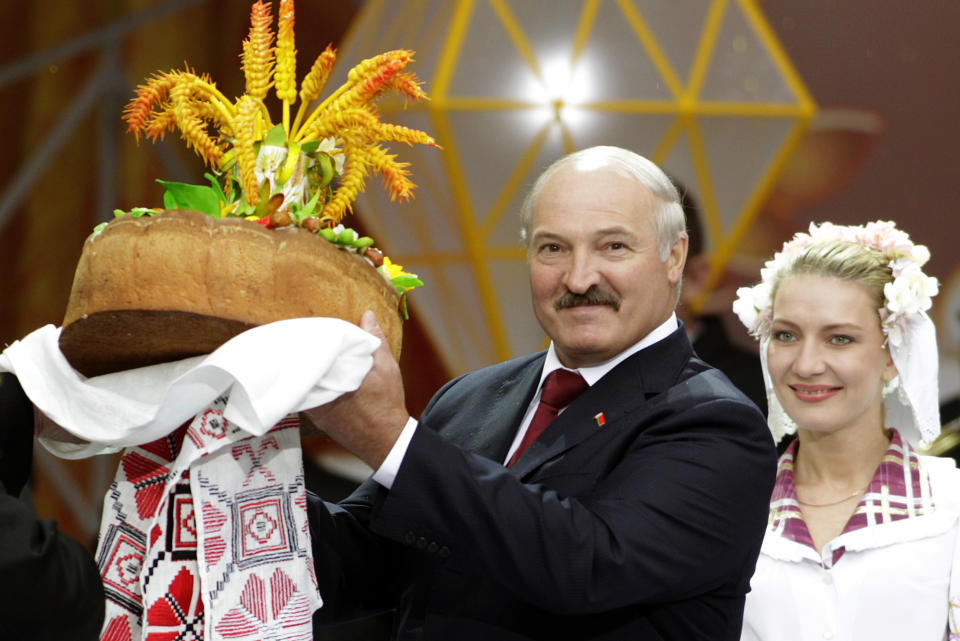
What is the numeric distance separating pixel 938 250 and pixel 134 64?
3346mm

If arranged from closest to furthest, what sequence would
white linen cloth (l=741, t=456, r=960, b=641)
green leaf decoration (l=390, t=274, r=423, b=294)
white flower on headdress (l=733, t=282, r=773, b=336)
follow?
green leaf decoration (l=390, t=274, r=423, b=294) < white linen cloth (l=741, t=456, r=960, b=641) < white flower on headdress (l=733, t=282, r=773, b=336)

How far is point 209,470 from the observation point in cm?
168

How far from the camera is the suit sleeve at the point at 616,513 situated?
1.70 meters

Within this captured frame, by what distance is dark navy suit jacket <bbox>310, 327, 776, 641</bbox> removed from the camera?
171cm

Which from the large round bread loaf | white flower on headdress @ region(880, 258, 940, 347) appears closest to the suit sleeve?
the large round bread loaf

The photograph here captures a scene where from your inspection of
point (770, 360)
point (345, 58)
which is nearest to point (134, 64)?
point (345, 58)

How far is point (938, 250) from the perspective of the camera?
440cm

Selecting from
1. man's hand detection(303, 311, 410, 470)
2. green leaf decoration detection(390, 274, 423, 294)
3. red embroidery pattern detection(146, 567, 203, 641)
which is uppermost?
green leaf decoration detection(390, 274, 423, 294)

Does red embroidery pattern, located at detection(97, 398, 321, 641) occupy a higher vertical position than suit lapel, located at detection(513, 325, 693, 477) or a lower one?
lower

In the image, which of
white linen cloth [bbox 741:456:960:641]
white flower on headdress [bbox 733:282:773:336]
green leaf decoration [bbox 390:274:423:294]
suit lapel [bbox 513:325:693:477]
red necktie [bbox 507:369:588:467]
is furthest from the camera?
white flower on headdress [bbox 733:282:773:336]

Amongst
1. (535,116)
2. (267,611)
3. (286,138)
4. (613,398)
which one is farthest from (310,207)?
(535,116)

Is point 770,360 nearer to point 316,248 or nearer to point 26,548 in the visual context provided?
point 316,248

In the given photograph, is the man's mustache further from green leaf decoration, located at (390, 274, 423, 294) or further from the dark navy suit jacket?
green leaf decoration, located at (390, 274, 423, 294)

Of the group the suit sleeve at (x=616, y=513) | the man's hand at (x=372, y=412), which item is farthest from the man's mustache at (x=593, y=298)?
the man's hand at (x=372, y=412)
